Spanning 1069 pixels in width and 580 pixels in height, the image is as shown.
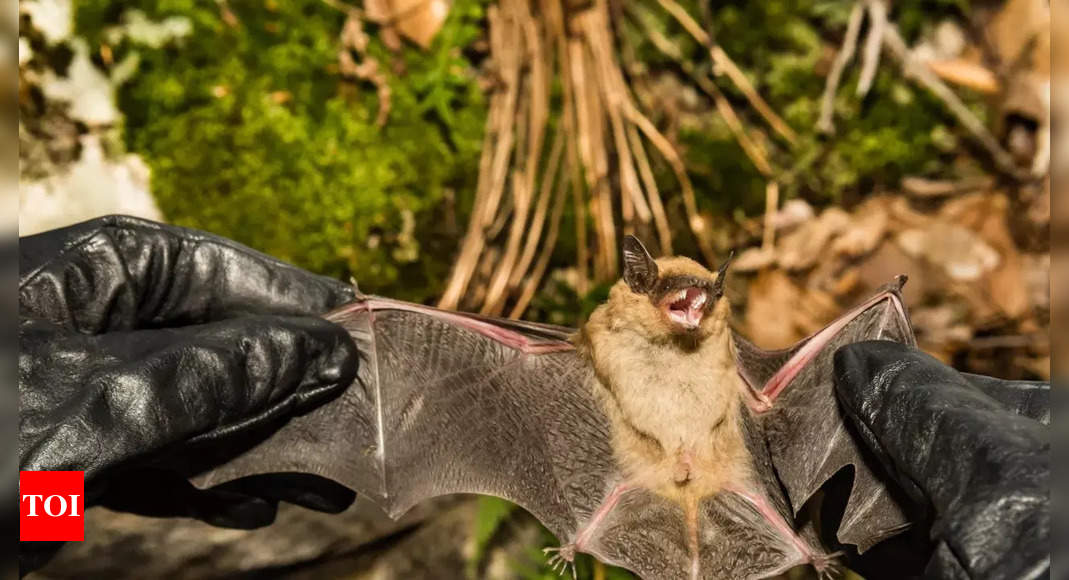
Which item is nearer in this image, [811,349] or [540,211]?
[811,349]

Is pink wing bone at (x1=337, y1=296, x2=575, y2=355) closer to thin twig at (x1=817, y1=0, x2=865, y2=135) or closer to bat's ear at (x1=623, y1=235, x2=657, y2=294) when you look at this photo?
bat's ear at (x1=623, y1=235, x2=657, y2=294)

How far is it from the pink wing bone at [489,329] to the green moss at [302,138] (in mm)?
1334

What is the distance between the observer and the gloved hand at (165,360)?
1.97m

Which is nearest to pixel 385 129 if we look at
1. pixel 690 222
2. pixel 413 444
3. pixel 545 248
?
pixel 545 248

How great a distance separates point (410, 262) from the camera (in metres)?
4.11

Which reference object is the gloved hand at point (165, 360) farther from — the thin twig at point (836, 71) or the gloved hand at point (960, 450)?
the thin twig at point (836, 71)

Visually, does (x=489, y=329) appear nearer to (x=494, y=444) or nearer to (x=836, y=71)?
(x=494, y=444)

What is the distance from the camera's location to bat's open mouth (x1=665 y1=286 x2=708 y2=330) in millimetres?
2406

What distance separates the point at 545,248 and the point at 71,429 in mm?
2713

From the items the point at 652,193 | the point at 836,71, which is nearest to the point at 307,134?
the point at 652,193

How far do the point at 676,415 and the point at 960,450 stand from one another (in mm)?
930

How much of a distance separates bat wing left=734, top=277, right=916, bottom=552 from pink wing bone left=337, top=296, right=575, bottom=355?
58 cm

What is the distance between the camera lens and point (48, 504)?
184 cm

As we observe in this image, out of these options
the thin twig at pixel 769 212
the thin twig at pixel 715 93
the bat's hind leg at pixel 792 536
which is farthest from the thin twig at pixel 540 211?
the bat's hind leg at pixel 792 536
